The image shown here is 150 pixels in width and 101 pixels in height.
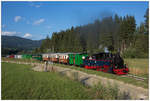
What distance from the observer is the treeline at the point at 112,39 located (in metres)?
38.3

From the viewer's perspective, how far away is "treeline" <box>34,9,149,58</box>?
38.3 m

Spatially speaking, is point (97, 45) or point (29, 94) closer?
point (29, 94)

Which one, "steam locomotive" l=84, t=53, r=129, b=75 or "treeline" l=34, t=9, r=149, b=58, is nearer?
"steam locomotive" l=84, t=53, r=129, b=75

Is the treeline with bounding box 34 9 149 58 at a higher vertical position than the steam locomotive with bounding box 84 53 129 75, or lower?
higher

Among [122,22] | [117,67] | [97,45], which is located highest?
[122,22]

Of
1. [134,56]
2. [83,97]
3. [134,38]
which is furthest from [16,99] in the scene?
[134,38]

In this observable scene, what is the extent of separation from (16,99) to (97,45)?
46994 millimetres

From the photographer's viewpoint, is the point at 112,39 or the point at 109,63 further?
the point at 112,39

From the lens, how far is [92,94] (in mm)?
7855

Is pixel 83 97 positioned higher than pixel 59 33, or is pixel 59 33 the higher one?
pixel 59 33

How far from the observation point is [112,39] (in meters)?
50.4

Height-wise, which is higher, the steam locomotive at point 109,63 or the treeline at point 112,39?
the treeline at point 112,39

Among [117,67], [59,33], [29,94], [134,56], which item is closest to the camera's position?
[29,94]

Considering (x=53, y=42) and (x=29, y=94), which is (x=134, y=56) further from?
(x=53, y=42)
